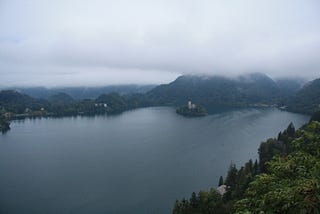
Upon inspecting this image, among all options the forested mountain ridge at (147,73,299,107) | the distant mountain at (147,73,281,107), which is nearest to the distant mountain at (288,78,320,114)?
the forested mountain ridge at (147,73,299,107)

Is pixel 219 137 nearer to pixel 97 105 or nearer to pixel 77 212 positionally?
pixel 77 212

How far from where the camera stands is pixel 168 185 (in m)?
27.0

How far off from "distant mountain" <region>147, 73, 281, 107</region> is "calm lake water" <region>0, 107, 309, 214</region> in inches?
2433

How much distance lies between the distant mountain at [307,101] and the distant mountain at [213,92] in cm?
1559

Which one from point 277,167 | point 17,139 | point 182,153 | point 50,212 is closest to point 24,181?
point 50,212

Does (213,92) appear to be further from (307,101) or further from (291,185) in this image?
(291,185)

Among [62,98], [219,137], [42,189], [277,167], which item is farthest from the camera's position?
[62,98]

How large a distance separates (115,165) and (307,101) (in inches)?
2865

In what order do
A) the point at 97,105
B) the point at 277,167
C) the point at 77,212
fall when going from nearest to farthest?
the point at 277,167 → the point at 77,212 → the point at 97,105

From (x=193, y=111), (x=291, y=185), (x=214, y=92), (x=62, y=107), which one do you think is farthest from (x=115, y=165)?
(x=214, y=92)

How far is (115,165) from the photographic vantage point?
33.2 metres

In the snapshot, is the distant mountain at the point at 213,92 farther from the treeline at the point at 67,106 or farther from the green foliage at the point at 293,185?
the green foliage at the point at 293,185

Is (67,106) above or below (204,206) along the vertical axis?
above

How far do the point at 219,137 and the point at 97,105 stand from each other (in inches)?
2189
